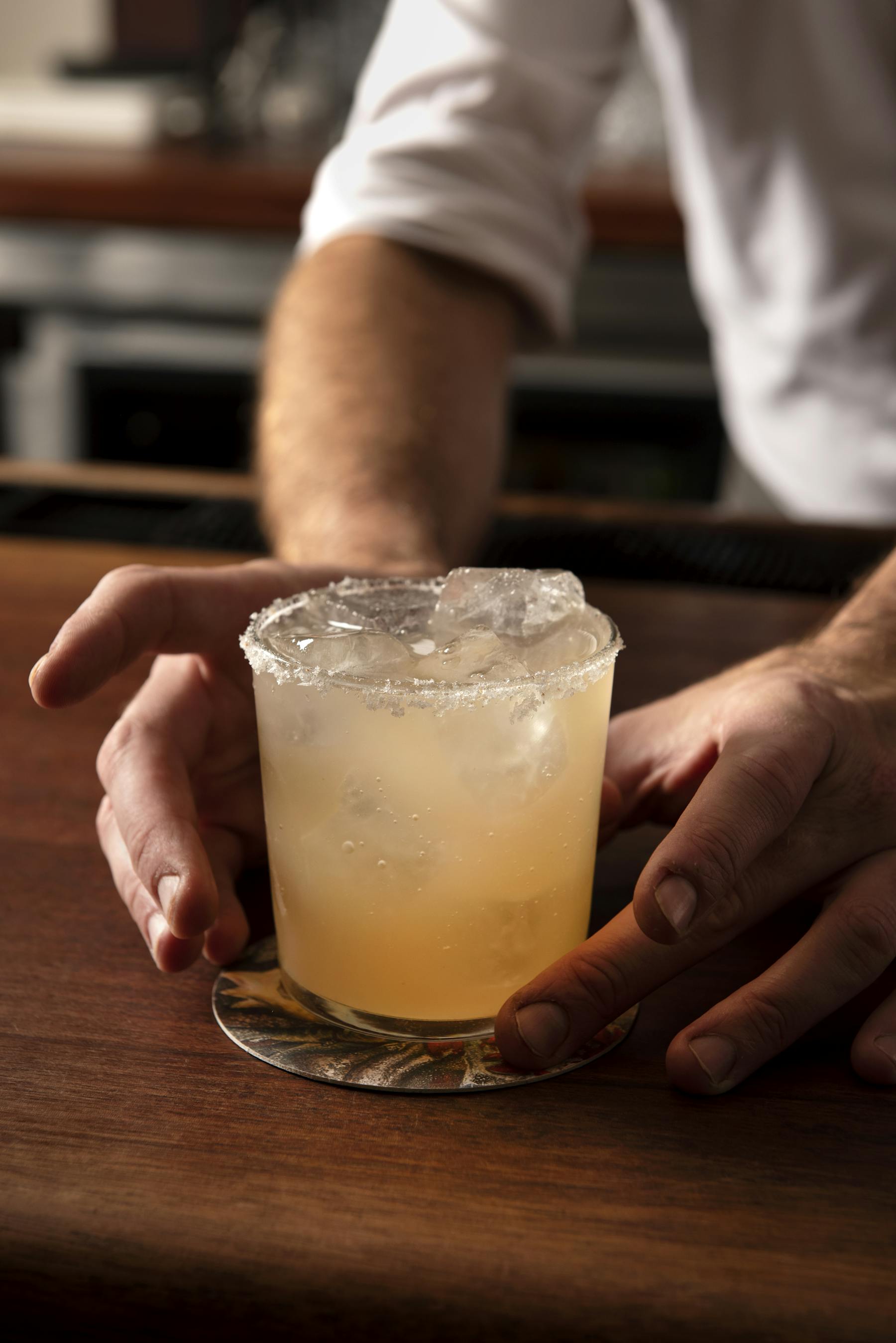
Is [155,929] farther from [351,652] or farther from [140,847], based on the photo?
[351,652]

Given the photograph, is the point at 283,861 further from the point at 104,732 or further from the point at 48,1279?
the point at 104,732

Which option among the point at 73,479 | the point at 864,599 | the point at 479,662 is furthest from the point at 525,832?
the point at 73,479

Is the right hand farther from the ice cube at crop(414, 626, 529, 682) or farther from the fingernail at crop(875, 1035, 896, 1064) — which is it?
the fingernail at crop(875, 1035, 896, 1064)

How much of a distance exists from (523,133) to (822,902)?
971 millimetres

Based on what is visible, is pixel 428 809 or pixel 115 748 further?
pixel 115 748

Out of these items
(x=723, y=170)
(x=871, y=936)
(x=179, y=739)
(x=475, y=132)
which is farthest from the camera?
(x=723, y=170)

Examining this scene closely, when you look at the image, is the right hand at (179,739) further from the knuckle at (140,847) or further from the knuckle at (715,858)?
the knuckle at (715,858)

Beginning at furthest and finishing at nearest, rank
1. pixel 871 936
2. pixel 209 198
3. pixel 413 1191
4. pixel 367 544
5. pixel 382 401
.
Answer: pixel 209 198 → pixel 382 401 → pixel 367 544 → pixel 871 936 → pixel 413 1191

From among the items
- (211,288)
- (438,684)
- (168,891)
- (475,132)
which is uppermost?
(475,132)

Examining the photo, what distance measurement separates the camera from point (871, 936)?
532mm

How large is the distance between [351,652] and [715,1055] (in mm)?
209

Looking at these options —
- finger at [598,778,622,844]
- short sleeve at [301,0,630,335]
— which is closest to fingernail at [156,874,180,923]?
finger at [598,778,622,844]

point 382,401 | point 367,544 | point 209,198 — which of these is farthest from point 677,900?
point 209,198

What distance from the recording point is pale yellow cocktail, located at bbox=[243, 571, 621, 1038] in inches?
19.2
